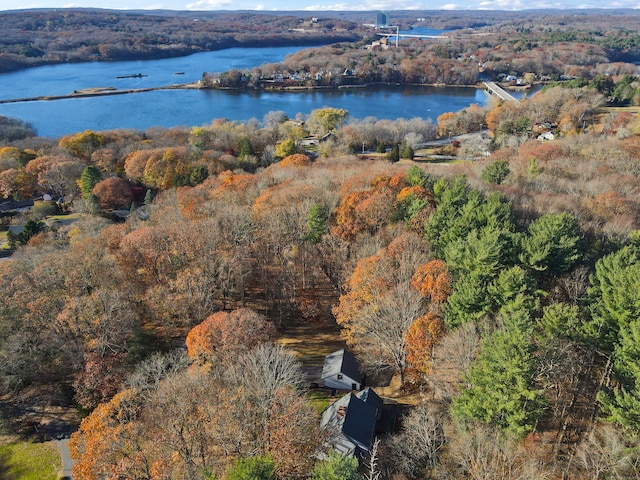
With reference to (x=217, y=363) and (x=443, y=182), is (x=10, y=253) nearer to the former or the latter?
(x=217, y=363)

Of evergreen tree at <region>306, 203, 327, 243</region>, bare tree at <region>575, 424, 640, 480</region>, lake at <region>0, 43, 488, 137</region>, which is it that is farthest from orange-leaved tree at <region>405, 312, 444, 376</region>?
lake at <region>0, 43, 488, 137</region>

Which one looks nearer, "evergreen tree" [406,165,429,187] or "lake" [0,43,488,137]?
"evergreen tree" [406,165,429,187]

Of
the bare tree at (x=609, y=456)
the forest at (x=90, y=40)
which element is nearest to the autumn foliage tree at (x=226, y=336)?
the bare tree at (x=609, y=456)

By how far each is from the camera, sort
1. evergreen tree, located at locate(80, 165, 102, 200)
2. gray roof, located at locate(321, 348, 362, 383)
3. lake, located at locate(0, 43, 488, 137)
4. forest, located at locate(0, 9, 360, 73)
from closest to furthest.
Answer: gray roof, located at locate(321, 348, 362, 383), evergreen tree, located at locate(80, 165, 102, 200), lake, located at locate(0, 43, 488, 137), forest, located at locate(0, 9, 360, 73)

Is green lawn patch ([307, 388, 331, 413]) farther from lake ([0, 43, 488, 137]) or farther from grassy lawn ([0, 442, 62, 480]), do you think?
lake ([0, 43, 488, 137])

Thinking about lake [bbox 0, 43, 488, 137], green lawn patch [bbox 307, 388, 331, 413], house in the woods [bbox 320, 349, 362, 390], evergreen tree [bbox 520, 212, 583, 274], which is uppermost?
lake [bbox 0, 43, 488, 137]

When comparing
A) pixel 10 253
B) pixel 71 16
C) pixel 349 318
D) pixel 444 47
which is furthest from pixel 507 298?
pixel 71 16

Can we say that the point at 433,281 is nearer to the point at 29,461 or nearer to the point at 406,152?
the point at 29,461

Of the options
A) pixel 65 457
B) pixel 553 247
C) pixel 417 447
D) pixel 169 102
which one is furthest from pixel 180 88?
pixel 417 447
